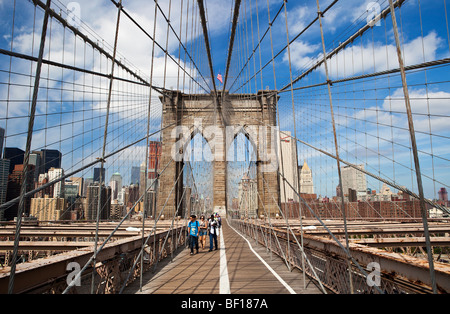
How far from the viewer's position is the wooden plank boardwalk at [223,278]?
3.69m

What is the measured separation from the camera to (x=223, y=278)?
4371 mm

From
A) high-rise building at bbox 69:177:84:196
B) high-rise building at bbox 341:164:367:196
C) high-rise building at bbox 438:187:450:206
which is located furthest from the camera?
high-rise building at bbox 341:164:367:196

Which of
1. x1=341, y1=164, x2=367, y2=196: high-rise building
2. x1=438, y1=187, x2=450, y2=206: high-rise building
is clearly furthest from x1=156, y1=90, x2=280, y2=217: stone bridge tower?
x1=438, y1=187, x2=450, y2=206: high-rise building

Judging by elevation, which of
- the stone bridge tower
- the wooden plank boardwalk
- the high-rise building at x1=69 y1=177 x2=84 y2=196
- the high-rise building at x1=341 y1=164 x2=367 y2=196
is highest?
the stone bridge tower

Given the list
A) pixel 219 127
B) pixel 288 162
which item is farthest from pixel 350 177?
pixel 219 127

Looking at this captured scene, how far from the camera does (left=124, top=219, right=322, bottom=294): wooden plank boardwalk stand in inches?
145

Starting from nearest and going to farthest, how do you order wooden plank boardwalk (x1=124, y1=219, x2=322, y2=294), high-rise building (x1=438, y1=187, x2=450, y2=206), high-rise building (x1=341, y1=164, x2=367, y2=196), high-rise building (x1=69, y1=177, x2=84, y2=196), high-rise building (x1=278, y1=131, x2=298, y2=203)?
1. wooden plank boardwalk (x1=124, y1=219, x2=322, y2=294)
2. high-rise building (x1=438, y1=187, x2=450, y2=206)
3. high-rise building (x1=278, y1=131, x2=298, y2=203)
4. high-rise building (x1=69, y1=177, x2=84, y2=196)
5. high-rise building (x1=341, y1=164, x2=367, y2=196)

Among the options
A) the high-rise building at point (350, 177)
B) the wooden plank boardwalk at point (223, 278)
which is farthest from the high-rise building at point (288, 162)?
the high-rise building at point (350, 177)

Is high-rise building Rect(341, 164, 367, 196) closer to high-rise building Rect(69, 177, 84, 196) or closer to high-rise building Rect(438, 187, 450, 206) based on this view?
high-rise building Rect(438, 187, 450, 206)

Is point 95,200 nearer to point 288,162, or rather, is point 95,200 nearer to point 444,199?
point 288,162

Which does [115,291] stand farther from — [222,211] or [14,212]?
[222,211]

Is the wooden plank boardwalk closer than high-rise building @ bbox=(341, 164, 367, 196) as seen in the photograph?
Yes

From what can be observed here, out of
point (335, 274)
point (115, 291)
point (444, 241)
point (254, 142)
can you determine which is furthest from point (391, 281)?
point (254, 142)

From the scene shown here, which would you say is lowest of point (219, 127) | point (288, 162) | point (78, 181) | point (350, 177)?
point (78, 181)
